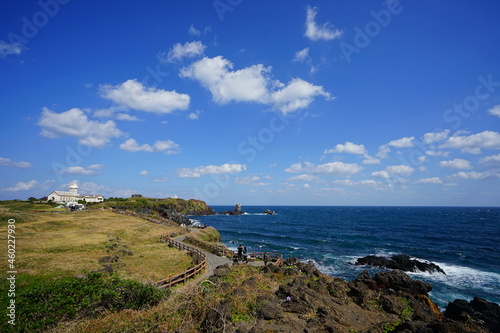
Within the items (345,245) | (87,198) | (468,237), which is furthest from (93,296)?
(87,198)

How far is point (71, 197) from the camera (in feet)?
345

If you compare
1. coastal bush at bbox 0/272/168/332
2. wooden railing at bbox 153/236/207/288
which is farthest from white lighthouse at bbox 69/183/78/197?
coastal bush at bbox 0/272/168/332

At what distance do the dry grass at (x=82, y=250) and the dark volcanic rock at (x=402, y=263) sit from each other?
29116 millimetres

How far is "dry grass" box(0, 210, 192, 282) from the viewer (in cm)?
2183

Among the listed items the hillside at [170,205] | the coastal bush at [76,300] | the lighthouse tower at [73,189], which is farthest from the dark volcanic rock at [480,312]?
the lighthouse tower at [73,189]

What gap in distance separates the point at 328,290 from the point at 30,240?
35952mm

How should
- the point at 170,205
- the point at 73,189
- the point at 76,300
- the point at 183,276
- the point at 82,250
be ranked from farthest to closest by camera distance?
the point at 170,205 → the point at 73,189 → the point at 82,250 → the point at 183,276 → the point at 76,300

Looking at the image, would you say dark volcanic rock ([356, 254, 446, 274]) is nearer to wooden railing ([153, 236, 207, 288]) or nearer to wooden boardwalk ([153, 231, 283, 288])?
wooden boardwalk ([153, 231, 283, 288])

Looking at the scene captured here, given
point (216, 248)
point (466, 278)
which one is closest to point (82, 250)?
point (216, 248)

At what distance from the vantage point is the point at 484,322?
1819cm

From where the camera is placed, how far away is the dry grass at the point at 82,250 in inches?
859

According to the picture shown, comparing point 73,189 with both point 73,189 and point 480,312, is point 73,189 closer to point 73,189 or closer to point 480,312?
point 73,189

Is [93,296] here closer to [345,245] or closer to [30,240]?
[30,240]

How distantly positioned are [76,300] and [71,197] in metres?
117
